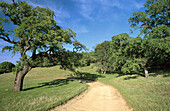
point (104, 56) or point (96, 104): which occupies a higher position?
point (104, 56)

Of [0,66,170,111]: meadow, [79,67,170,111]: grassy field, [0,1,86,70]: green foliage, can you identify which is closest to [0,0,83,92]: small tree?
[0,1,86,70]: green foliage

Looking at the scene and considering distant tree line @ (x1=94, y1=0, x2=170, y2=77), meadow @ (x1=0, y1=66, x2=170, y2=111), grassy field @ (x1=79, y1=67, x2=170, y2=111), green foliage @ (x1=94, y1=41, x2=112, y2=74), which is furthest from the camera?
green foliage @ (x1=94, y1=41, x2=112, y2=74)

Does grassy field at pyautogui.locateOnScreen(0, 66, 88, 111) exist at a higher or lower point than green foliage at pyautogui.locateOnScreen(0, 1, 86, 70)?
lower

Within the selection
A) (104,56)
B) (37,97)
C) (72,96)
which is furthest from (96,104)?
(104,56)

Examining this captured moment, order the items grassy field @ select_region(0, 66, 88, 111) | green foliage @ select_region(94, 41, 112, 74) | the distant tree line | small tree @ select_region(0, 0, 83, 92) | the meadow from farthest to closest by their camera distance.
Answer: green foliage @ select_region(94, 41, 112, 74) → the distant tree line → small tree @ select_region(0, 0, 83, 92) → grassy field @ select_region(0, 66, 88, 111) → the meadow

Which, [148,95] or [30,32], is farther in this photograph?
[30,32]

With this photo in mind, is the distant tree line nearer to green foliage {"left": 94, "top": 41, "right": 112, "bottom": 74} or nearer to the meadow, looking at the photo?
the meadow

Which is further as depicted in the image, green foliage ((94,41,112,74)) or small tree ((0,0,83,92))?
green foliage ((94,41,112,74))

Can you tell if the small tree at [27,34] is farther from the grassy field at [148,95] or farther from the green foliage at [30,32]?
the grassy field at [148,95]

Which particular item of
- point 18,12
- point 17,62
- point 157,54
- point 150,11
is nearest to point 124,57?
point 157,54

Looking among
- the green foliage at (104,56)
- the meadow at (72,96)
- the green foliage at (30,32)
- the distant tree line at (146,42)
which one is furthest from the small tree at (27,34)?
the green foliage at (104,56)

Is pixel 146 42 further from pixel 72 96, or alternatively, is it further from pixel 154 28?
pixel 72 96

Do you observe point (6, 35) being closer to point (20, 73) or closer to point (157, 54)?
point (20, 73)

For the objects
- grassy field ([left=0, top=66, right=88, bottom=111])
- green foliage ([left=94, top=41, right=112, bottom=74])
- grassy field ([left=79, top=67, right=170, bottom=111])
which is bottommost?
grassy field ([left=0, top=66, right=88, bottom=111])
